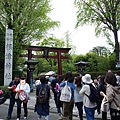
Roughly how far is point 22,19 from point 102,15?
31.2ft

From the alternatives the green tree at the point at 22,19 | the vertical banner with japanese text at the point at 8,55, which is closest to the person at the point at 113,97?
the vertical banner with japanese text at the point at 8,55

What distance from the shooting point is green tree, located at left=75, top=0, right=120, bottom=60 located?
23.1 metres

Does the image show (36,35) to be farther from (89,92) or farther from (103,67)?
(89,92)

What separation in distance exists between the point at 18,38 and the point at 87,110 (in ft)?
50.7

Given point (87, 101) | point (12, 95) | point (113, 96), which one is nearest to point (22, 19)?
point (12, 95)

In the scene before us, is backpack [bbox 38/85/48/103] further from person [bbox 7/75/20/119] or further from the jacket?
the jacket

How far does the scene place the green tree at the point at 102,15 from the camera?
23062 mm

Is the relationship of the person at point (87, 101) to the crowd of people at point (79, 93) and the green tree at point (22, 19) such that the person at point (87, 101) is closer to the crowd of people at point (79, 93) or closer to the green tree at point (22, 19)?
the crowd of people at point (79, 93)

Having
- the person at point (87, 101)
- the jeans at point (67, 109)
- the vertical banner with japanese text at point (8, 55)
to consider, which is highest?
the vertical banner with japanese text at point (8, 55)

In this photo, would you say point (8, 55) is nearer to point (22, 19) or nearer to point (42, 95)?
point (22, 19)

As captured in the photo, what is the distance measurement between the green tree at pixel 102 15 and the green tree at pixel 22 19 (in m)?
5.42

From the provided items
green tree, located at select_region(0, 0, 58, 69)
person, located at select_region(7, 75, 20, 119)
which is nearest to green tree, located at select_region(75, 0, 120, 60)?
green tree, located at select_region(0, 0, 58, 69)

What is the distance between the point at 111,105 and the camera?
15.3 feet

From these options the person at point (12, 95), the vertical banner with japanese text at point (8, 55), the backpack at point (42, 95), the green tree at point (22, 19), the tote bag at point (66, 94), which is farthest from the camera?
the green tree at point (22, 19)
